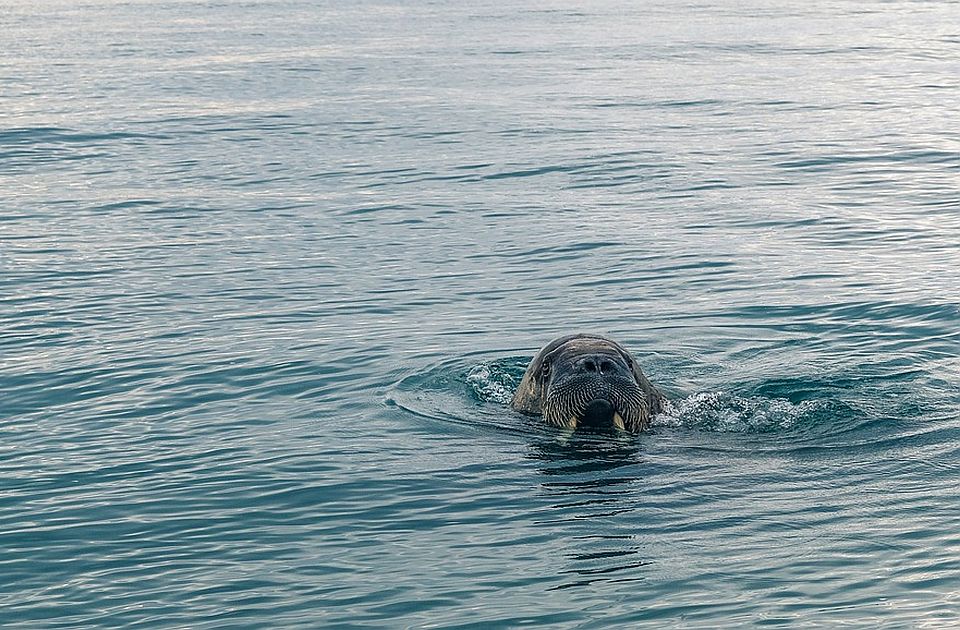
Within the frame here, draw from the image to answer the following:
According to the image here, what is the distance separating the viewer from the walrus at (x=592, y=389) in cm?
1252

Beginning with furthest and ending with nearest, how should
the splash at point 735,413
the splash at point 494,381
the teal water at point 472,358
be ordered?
the splash at point 494,381 < the splash at point 735,413 < the teal water at point 472,358

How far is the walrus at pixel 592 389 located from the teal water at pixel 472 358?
25 cm

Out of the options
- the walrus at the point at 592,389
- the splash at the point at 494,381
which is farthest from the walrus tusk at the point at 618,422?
the splash at the point at 494,381

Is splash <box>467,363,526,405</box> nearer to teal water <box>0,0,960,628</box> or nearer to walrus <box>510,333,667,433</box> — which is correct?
teal water <box>0,0,960,628</box>

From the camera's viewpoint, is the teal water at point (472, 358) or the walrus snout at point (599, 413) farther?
the walrus snout at point (599, 413)

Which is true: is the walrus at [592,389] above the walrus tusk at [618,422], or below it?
above

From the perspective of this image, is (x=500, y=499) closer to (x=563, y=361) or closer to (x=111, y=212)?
(x=563, y=361)

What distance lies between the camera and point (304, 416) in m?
14.1

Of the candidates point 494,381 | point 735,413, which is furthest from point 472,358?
point 735,413

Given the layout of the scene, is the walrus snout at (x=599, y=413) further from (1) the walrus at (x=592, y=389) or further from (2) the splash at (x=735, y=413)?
(2) the splash at (x=735, y=413)

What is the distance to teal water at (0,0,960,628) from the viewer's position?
9680 mm

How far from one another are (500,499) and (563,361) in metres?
2.04

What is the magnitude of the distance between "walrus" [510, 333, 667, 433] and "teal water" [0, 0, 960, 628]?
249 mm

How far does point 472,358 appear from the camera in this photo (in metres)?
15.8
